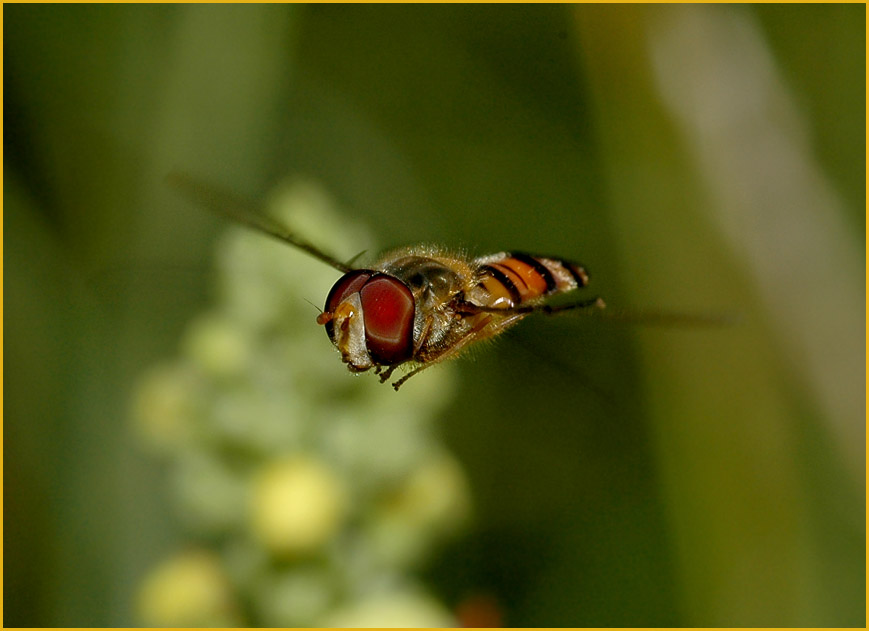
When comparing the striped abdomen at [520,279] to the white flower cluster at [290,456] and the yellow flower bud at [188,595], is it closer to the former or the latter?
the white flower cluster at [290,456]

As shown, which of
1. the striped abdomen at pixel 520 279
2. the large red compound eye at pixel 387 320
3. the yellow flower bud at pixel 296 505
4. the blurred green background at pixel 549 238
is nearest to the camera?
the large red compound eye at pixel 387 320

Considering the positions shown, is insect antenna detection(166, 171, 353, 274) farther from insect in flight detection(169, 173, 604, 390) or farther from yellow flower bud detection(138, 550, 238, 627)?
yellow flower bud detection(138, 550, 238, 627)

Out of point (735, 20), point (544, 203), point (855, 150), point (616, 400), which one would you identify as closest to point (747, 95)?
point (735, 20)

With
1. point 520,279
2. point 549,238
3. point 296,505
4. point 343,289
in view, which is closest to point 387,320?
point 343,289

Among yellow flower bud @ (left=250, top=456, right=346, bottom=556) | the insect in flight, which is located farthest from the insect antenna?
yellow flower bud @ (left=250, top=456, right=346, bottom=556)

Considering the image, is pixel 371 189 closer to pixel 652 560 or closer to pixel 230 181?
pixel 230 181

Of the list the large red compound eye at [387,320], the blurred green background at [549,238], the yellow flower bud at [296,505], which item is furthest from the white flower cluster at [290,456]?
the large red compound eye at [387,320]

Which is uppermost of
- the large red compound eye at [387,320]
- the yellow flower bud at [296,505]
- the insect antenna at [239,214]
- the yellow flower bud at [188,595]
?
the insect antenna at [239,214]
